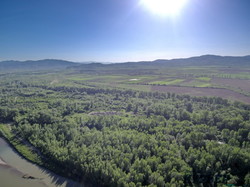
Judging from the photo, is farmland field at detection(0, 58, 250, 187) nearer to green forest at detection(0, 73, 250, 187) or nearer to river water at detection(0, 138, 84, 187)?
A: green forest at detection(0, 73, 250, 187)

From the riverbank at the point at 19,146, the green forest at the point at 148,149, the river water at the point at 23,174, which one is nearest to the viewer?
the green forest at the point at 148,149

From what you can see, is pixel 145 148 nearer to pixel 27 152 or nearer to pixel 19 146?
pixel 27 152

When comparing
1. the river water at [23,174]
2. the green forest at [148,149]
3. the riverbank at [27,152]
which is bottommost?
the river water at [23,174]

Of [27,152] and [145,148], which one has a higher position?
[145,148]

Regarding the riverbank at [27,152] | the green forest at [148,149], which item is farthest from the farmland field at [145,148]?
the riverbank at [27,152]

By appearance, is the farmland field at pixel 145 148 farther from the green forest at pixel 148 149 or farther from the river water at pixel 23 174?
the river water at pixel 23 174

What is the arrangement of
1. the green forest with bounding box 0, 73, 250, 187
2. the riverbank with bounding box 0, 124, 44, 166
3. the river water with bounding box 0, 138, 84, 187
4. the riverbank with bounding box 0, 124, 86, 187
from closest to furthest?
the green forest with bounding box 0, 73, 250, 187 < the river water with bounding box 0, 138, 84, 187 < the riverbank with bounding box 0, 124, 86, 187 < the riverbank with bounding box 0, 124, 44, 166

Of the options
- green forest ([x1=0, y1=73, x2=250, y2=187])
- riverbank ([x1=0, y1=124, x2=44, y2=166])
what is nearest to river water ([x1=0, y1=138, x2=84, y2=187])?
riverbank ([x1=0, y1=124, x2=44, y2=166])

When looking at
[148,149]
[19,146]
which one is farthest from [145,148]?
[19,146]

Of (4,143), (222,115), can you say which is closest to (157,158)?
(222,115)
